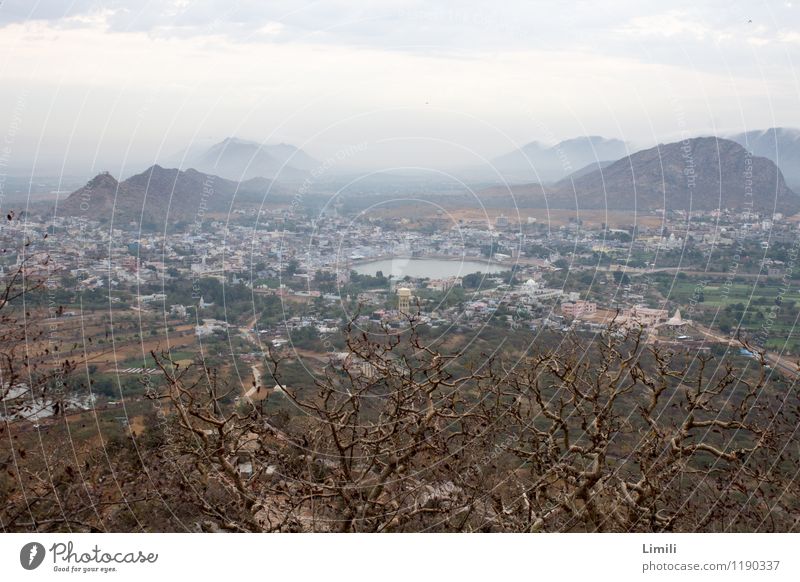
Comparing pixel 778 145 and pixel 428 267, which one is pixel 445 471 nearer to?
pixel 428 267

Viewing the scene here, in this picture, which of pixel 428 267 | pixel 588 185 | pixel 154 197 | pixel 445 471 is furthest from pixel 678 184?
pixel 154 197

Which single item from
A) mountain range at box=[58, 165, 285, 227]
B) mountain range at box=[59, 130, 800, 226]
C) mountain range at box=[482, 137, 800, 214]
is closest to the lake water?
mountain range at box=[59, 130, 800, 226]

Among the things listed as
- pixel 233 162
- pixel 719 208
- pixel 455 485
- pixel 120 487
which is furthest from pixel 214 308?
pixel 719 208

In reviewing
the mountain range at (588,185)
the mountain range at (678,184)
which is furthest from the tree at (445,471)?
the mountain range at (678,184)

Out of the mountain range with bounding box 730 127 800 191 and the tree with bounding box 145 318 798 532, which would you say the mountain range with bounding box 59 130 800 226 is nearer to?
the mountain range with bounding box 730 127 800 191

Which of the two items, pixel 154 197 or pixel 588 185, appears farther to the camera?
pixel 588 185

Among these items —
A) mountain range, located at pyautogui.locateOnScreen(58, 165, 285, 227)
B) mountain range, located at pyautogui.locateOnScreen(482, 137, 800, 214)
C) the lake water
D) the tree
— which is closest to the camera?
the tree

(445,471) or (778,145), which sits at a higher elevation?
(778,145)

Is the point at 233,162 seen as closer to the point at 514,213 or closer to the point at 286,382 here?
the point at 286,382

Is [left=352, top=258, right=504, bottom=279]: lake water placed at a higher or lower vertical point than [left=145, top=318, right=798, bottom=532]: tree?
higher
